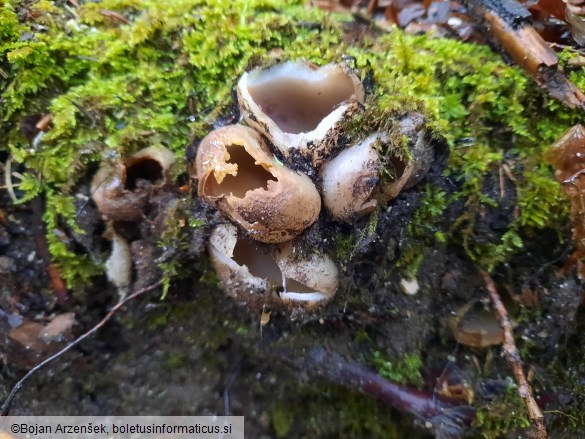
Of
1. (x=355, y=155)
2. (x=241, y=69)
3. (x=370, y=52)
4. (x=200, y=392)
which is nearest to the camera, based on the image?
(x=355, y=155)

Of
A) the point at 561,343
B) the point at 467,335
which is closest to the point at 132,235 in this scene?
the point at 467,335

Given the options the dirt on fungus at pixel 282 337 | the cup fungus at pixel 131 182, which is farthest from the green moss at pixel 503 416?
the cup fungus at pixel 131 182

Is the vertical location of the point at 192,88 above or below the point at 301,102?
below

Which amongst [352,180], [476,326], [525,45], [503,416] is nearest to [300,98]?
[352,180]

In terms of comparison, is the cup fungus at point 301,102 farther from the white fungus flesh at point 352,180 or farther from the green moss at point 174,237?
the green moss at point 174,237

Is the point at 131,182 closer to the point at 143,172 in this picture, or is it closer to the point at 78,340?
the point at 143,172

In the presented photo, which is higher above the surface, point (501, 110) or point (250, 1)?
point (501, 110)

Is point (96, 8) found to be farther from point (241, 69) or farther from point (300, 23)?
point (300, 23)
